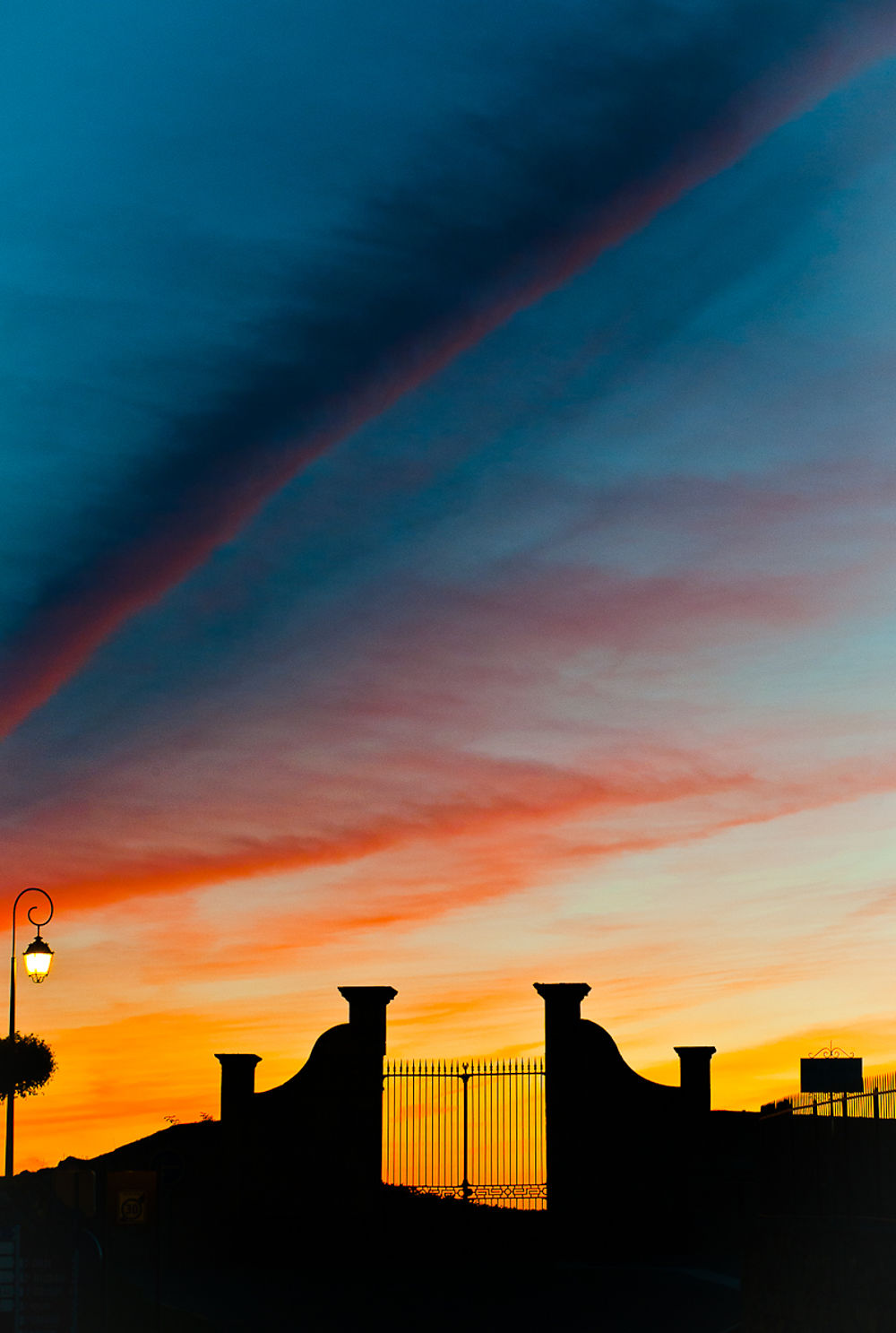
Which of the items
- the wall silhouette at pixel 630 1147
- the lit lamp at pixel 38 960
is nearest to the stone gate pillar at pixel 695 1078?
the wall silhouette at pixel 630 1147

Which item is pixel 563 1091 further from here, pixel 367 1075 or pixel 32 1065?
pixel 32 1065

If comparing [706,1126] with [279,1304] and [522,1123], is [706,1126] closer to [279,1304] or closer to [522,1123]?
[522,1123]

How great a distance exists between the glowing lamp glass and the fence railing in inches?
464

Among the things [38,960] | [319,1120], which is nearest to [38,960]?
[38,960]

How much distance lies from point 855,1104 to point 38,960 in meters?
12.7

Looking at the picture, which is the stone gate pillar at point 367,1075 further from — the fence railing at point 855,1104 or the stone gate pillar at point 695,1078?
the fence railing at point 855,1104

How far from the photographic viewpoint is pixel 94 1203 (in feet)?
75.2

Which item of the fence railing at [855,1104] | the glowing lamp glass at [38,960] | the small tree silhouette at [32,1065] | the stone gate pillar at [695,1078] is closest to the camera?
the fence railing at [855,1104]

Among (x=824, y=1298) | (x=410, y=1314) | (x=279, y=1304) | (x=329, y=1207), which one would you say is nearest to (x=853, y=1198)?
(x=824, y=1298)

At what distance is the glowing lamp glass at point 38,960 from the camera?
2530cm

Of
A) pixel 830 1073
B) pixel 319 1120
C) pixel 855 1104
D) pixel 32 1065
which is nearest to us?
pixel 855 1104

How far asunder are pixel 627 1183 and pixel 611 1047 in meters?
2.64

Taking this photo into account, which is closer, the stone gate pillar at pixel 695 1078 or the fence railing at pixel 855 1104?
the fence railing at pixel 855 1104

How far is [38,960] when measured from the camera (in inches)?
997
